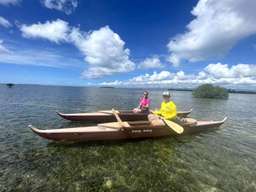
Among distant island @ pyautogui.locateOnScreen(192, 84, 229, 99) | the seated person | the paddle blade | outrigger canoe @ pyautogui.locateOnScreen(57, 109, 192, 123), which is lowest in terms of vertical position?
distant island @ pyautogui.locateOnScreen(192, 84, 229, 99)

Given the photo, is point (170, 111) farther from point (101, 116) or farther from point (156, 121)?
point (101, 116)

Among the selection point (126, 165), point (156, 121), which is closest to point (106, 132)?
point (126, 165)

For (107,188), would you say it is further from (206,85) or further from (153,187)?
(206,85)

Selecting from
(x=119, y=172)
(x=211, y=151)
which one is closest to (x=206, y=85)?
(x=211, y=151)

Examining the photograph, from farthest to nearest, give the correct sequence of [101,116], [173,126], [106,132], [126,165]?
[101,116], [173,126], [106,132], [126,165]

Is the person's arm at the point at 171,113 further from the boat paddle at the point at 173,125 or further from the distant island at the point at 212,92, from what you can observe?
the distant island at the point at 212,92

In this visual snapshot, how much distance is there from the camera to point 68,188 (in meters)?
5.07

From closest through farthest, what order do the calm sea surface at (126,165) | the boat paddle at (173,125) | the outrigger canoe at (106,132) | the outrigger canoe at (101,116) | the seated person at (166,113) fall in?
1. the calm sea surface at (126,165)
2. the outrigger canoe at (106,132)
3. the boat paddle at (173,125)
4. the seated person at (166,113)
5. the outrigger canoe at (101,116)

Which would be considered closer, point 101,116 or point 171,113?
point 171,113

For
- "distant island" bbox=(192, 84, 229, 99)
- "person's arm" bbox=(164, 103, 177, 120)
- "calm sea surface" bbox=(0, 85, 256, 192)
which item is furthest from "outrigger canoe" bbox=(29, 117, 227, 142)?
"distant island" bbox=(192, 84, 229, 99)

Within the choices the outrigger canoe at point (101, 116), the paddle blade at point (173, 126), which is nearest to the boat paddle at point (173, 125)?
the paddle blade at point (173, 126)

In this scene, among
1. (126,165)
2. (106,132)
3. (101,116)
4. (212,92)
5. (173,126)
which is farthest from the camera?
(212,92)

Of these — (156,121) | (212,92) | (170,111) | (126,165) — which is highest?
(170,111)

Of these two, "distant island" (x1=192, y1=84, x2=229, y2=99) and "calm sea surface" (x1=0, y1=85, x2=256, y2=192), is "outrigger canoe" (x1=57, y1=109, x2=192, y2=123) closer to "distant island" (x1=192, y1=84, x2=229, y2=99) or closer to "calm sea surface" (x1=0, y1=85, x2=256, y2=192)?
"calm sea surface" (x1=0, y1=85, x2=256, y2=192)
